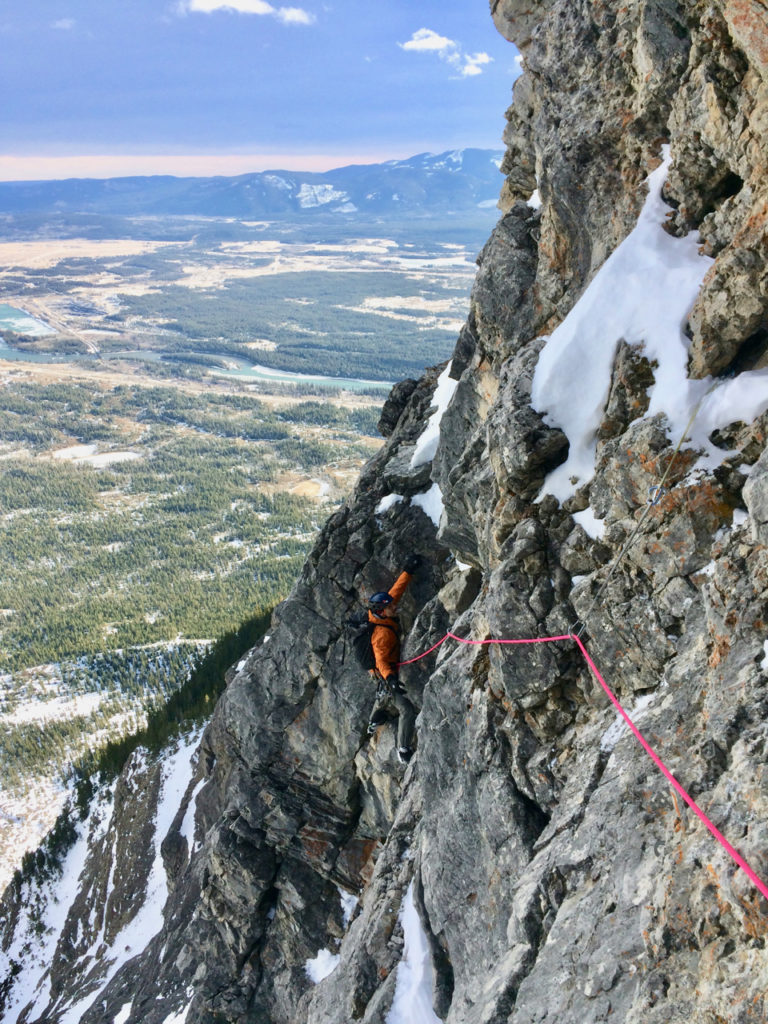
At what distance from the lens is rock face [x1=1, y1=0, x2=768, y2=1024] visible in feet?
20.6

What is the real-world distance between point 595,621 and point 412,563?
366 inches

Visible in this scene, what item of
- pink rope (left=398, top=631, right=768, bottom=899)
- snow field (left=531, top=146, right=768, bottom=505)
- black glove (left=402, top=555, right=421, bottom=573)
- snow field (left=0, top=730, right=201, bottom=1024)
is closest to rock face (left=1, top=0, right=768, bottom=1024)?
pink rope (left=398, top=631, right=768, bottom=899)

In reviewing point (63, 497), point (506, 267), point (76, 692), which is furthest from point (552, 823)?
point (63, 497)

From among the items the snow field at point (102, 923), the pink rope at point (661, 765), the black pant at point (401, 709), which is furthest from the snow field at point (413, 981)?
the snow field at point (102, 923)

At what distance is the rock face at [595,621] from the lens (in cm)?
629

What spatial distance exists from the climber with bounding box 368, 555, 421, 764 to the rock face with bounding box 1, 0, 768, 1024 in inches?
16.4

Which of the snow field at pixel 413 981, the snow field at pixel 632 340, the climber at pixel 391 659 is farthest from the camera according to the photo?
the climber at pixel 391 659

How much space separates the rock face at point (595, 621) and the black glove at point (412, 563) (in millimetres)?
349

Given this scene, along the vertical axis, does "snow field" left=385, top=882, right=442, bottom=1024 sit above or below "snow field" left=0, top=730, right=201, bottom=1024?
above

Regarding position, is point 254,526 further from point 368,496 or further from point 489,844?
point 489,844

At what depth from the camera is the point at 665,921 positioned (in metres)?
6.07

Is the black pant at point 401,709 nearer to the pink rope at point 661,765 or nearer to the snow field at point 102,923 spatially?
the pink rope at point 661,765

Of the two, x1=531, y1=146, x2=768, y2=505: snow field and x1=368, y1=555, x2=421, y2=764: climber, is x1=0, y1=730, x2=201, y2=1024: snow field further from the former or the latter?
x1=531, y1=146, x2=768, y2=505: snow field

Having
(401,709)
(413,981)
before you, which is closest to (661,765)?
(413,981)
